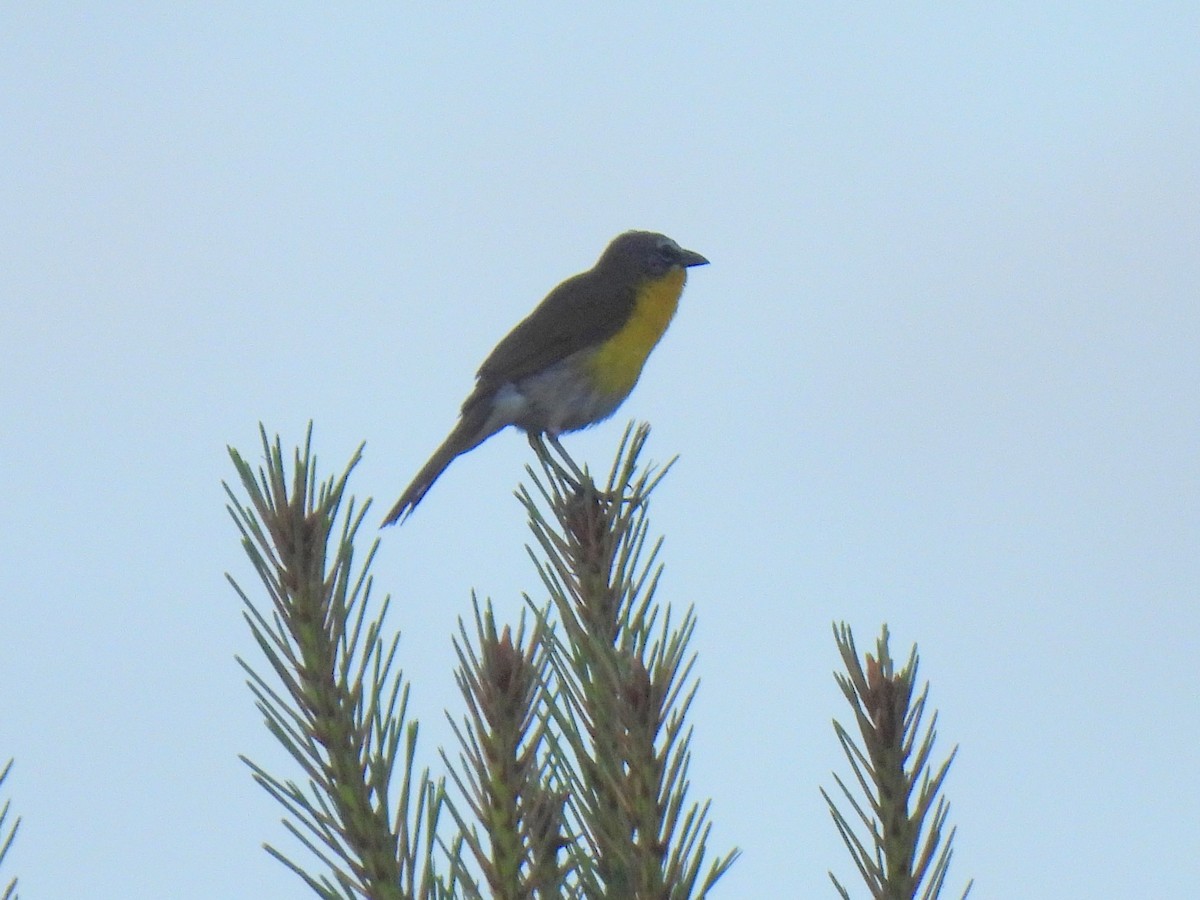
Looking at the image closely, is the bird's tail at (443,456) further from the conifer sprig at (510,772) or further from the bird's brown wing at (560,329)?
the conifer sprig at (510,772)

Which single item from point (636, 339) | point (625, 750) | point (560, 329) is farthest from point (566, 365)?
point (625, 750)

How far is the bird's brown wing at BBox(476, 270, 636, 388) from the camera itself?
31.1 ft

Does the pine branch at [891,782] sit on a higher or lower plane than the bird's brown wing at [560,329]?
lower

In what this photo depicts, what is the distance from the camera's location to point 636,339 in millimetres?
10000

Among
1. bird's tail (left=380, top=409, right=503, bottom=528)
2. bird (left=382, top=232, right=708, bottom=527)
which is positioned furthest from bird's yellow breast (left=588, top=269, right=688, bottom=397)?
bird's tail (left=380, top=409, right=503, bottom=528)

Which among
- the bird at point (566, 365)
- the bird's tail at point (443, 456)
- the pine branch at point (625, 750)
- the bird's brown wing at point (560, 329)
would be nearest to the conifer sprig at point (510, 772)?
Answer: the pine branch at point (625, 750)

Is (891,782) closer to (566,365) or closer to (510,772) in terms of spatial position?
(510,772)

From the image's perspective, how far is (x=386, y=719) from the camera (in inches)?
62.7

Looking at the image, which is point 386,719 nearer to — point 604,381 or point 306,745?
point 306,745

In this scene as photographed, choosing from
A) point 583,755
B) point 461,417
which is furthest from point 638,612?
point 461,417

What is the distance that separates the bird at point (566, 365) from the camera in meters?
9.39

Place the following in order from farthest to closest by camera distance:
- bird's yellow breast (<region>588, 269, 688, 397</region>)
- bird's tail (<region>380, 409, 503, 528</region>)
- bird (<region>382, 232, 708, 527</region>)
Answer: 1. bird's yellow breast (<region>588, 269, 688, 397</region>)
2. bird (<region>382, 232, 708, 527</region>)
3. bird's tail (<region>380, 409, 503, 528</region>)

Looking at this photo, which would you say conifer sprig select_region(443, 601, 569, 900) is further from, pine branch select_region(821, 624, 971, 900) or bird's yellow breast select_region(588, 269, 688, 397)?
bird's yellow breast select_region(588, 269, 688, 397)

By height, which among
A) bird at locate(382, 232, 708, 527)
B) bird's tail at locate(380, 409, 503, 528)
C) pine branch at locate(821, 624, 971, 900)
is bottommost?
pine branch at locate(821, 624, 971, 900)
